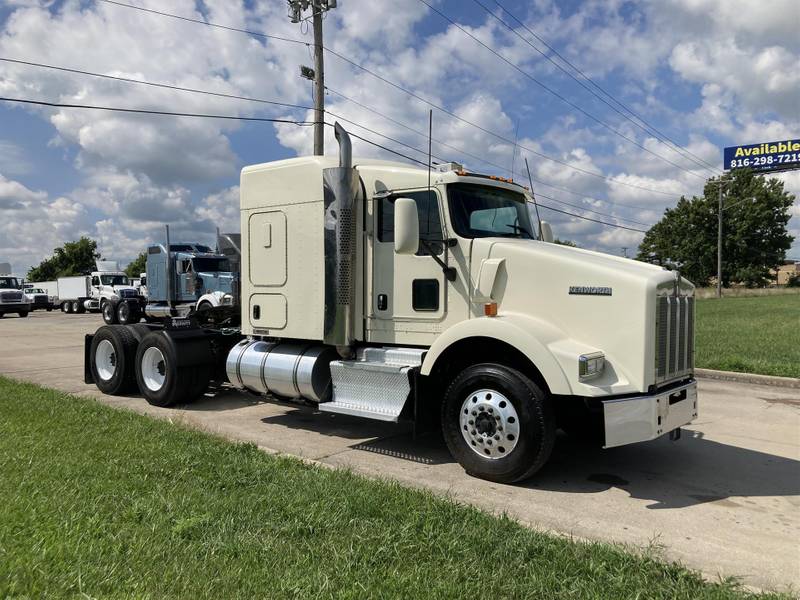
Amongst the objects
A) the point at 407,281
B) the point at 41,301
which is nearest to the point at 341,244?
the point at 407,281

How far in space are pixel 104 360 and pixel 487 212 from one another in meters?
6.58

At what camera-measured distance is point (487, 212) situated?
19.6 feet

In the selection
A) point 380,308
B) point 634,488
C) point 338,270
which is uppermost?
point 338,270

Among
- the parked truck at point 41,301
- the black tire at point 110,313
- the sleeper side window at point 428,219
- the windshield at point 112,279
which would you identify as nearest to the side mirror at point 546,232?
the sleeper side window at point 428,219

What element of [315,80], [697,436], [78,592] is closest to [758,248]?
[315,80]

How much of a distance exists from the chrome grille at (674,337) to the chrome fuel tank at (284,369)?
3.37 metres

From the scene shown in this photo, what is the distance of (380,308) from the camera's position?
632 centimetres

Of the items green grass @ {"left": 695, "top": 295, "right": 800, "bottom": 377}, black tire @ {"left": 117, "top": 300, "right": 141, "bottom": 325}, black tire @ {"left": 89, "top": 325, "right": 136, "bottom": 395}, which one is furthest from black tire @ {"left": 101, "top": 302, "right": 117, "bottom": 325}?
green grass @ {"left": 695, "top": 295, "right": 800, "bottom": 377}

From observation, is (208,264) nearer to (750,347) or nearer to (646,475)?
(750,347)

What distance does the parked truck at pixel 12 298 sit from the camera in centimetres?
3491

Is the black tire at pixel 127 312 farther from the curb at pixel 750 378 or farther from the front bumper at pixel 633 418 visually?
the front bumper at pixel 633 418

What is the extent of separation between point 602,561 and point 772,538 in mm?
1508

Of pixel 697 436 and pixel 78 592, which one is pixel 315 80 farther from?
pixel 78 592

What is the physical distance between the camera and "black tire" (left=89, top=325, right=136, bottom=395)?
8859 mm
